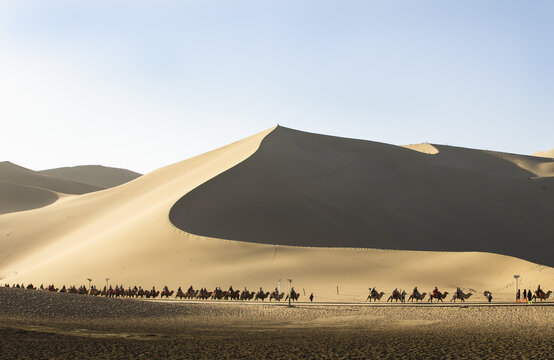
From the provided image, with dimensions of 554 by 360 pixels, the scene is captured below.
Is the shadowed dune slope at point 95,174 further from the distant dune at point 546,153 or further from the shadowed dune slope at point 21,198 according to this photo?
the distant dune at point 546,153

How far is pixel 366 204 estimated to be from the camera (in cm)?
5500

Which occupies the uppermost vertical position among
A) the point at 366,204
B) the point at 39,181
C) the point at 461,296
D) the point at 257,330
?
the point at 39,181

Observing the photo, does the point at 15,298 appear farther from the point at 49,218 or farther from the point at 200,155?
the point at 200,155

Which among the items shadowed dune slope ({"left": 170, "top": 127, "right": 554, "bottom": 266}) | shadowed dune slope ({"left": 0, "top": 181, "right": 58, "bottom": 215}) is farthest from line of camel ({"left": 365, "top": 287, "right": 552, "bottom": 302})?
shadowed dune slope ({"left": 0, "top": 181, "right": 58, "bottom": 215})

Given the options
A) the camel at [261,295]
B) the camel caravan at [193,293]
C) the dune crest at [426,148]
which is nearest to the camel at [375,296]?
the camel caravan at [193,293]

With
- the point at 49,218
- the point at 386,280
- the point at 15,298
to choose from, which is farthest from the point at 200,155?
the point at 15,298

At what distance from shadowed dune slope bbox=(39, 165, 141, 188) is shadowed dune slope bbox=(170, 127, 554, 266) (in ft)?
365

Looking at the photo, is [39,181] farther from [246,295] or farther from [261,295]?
[261,295]

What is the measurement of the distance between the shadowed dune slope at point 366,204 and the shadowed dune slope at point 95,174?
365 feet

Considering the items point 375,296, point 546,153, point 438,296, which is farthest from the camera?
point 546,153

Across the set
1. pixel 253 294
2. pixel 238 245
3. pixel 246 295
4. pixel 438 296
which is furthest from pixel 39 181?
pixel 438 296

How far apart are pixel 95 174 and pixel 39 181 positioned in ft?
159

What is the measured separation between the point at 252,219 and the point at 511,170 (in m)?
47.7

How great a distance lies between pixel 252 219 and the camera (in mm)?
49938
